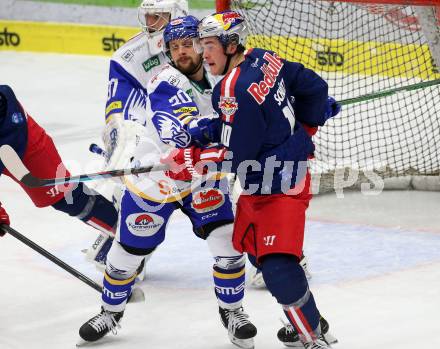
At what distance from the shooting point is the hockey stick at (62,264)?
12.2ft

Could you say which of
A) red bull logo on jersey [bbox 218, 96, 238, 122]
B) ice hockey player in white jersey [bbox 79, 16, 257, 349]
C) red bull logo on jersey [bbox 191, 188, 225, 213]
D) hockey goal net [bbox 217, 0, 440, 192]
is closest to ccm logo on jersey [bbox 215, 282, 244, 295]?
ice hockey player in white jersey [bbox 79, 16, 257, 349]

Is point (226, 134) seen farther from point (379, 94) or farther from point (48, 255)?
point (379, 94)

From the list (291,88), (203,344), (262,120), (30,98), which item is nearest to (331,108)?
(291,88)

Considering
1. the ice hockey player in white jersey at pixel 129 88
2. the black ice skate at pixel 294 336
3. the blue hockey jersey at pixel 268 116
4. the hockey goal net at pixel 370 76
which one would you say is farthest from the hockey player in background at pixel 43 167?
the hockey goal net at pixel 370 76

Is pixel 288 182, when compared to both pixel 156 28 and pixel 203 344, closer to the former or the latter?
pixel 203 344

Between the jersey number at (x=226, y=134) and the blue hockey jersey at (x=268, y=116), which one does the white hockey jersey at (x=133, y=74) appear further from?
the jersey number at (x=226, y=134)

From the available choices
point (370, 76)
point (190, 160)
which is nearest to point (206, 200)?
point (190, 160)

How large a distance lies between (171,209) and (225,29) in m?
0.82

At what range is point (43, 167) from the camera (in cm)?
395

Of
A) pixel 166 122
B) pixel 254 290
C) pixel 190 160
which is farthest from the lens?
pixel 254 290

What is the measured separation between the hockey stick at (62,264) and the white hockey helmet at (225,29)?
113cm

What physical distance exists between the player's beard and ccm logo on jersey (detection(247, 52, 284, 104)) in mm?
450

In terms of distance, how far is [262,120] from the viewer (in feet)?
9.88

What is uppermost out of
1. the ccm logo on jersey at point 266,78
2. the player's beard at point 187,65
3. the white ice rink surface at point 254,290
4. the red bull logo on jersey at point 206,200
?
the ccm logo on jersey at point 266,78
